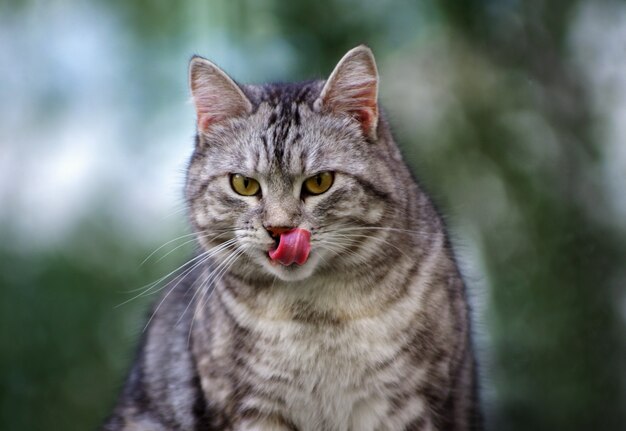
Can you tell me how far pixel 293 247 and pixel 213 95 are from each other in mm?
462

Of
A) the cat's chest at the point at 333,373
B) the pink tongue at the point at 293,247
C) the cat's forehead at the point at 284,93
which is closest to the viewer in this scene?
the pink tongue at the point at 293,247

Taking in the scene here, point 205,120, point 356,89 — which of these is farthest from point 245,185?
point 356,89

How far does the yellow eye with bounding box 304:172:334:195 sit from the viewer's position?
162 cm

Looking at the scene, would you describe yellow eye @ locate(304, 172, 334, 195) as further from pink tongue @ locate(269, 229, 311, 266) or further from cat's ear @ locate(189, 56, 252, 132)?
cat's ear @ locate(189, 56, 252, 132)

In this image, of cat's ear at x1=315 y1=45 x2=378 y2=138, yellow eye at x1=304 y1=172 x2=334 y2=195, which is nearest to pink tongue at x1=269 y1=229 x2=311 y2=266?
yellow eye at x1=304 y1=172 x2=334 y2=195

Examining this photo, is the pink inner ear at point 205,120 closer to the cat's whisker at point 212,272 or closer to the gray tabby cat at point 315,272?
the gray tabby cat at point 315,272

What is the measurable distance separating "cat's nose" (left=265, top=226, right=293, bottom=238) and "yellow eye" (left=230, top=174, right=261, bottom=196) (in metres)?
0.13

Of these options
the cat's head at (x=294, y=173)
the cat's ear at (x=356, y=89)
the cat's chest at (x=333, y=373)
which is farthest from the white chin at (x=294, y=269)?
the cat's ear at (x=356, y=89)

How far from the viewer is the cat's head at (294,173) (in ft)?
5.22

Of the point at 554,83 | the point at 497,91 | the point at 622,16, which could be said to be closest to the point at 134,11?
the point at 497,91

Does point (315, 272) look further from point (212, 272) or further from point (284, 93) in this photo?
point (284, 93)

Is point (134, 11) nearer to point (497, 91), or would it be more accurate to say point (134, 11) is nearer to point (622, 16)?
point (497, 91)

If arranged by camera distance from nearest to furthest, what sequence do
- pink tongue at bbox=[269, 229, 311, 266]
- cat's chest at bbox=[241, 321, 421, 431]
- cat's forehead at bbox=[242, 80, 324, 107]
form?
1. pink tongue at bbox=[269, 229, 311, 266]
2. cat's chest at bbox=[241, 321, 421, 431]
3. cat's forehead at bbox=[242, 80, 324, 107]

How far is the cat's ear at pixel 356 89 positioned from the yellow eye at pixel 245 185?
0.77ft
